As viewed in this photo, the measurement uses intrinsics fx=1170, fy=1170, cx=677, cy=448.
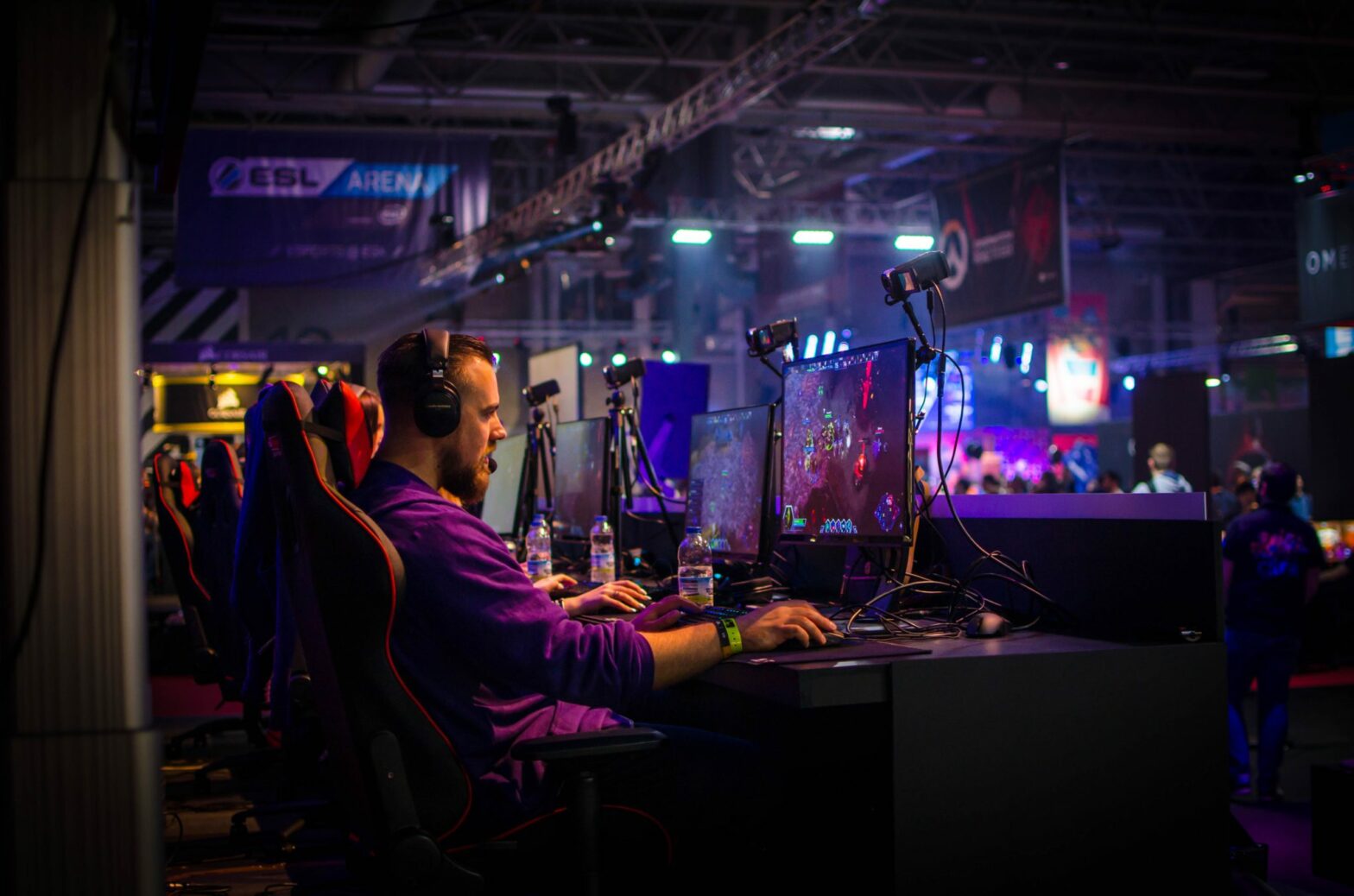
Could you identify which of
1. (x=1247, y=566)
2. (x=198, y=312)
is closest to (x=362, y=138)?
(x=198, y=312)

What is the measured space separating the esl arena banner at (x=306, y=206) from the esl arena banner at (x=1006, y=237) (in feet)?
15.5

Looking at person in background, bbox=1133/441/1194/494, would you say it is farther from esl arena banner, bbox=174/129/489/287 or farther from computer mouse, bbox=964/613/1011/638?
computer mouse, bbox=964/613/1011/638

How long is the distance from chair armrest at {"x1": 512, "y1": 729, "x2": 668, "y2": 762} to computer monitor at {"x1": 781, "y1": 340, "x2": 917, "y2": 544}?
0.85 meters

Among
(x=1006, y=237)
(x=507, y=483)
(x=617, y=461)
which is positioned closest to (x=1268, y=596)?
(x=617, y=461)

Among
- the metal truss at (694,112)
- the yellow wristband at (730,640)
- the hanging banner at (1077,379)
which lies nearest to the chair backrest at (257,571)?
the yellow wristband at (730,640)

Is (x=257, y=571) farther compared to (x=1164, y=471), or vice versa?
(x=1164, y=471)

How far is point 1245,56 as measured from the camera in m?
12.4

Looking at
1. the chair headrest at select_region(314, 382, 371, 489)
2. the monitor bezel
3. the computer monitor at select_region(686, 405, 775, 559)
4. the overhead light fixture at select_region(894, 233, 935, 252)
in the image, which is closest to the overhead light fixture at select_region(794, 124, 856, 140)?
the overhead light fixture at select_region(894, 233, 935, 252)

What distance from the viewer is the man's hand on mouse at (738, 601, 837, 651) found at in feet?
6.96

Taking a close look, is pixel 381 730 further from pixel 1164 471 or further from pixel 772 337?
pixel 1164 471

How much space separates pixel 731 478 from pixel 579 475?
1.33 meters

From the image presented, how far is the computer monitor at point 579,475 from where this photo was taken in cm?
433

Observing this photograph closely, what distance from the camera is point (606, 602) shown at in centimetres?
288

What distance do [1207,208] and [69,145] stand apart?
18.7m
